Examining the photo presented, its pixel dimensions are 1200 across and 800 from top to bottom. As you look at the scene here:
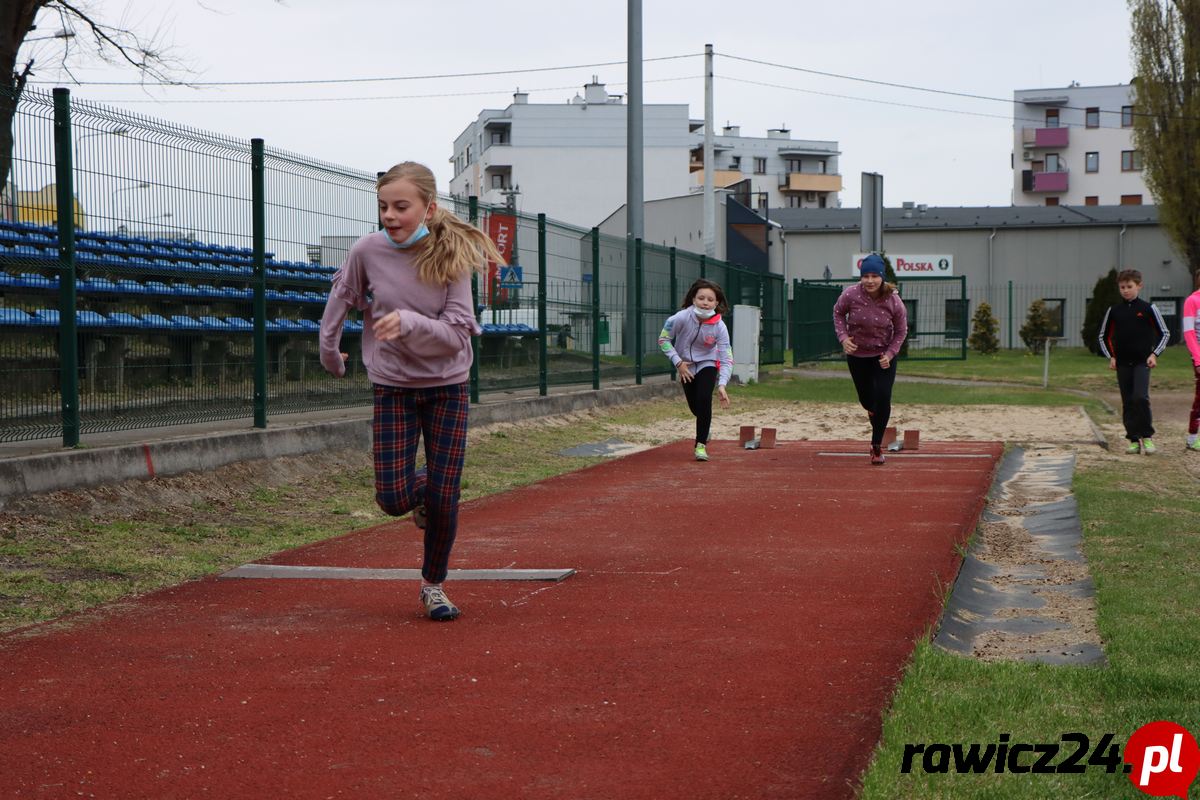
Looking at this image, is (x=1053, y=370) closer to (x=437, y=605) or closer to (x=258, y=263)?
(x=258, y=263)

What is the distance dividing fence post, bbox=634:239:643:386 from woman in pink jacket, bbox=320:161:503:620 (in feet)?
54.3

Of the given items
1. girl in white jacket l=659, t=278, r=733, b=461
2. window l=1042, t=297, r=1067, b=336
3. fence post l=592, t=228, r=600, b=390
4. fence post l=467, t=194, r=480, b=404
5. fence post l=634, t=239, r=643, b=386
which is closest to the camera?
girl in white jacket l=659, t=278, r=733, b=461

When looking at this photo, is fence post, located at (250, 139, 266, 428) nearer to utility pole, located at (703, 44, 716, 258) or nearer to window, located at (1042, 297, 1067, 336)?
utility pole, located at (703, 44, 716, 258)

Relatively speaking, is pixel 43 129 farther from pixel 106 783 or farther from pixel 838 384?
pixel 838 384

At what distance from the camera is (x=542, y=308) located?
56.9 ft

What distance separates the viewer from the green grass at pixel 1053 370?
29109 millimetres

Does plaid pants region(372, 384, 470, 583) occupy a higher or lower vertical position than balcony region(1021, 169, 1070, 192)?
lower

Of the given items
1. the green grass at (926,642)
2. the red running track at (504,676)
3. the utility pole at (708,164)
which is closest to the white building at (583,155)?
the utility pole at (708,164)

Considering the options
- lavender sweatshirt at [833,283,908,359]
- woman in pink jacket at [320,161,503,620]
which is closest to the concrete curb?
woman in pink jacket at [320,161,503,620]

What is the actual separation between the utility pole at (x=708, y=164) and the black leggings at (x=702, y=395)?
64.2ft

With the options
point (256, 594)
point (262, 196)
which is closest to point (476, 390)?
point (262, 196)

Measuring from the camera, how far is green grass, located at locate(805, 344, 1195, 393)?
29.1 m

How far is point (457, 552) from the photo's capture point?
25.7 ft

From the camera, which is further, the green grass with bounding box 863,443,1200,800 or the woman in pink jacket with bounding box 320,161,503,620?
the woman in pink jacket with bounding box 320,161,503,620
